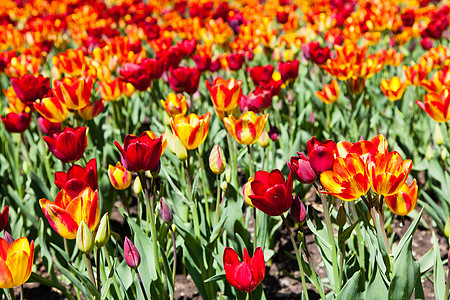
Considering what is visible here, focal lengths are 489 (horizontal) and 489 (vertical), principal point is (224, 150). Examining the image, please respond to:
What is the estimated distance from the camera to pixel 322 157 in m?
1.14

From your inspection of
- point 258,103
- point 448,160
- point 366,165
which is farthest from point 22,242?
point 448,160

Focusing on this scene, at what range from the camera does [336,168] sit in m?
1.11

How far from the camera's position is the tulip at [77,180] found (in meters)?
1.20

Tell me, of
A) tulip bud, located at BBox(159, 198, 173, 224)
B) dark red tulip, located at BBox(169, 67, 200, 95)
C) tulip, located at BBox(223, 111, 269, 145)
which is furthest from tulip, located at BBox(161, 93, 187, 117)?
tulip bud, located at BBox(159, 198, 173, 224)

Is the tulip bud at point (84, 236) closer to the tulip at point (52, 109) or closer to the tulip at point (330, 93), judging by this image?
the tulip at point (52, 109)

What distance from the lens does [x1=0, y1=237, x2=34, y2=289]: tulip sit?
106 centimetres

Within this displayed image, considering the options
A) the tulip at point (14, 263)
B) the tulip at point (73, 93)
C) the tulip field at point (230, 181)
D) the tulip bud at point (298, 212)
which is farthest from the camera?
the tulip at point (73, 93)

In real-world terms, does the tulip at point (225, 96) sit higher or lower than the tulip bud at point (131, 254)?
higher

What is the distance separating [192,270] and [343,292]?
612mm

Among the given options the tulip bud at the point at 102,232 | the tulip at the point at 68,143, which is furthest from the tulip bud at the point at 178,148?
the tulip bud at the point at 102,232

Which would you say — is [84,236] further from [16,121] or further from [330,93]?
[330,93]

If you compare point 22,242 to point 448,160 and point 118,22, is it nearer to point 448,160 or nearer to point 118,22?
point 448,160

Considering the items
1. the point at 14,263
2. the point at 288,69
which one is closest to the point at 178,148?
the point at 14,263

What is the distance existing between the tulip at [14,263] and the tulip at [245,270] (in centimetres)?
44
